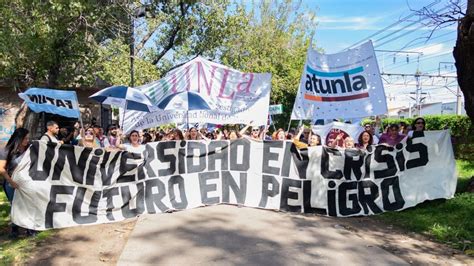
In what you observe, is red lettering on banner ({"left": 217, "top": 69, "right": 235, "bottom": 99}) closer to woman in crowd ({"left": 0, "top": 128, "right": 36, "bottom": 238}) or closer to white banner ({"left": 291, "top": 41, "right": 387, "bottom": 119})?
white banner ({"left": 291, "top": 41, "right": 387, "bottom": 119})

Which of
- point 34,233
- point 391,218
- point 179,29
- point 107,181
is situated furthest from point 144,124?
point 179,29

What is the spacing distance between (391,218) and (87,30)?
7.73m

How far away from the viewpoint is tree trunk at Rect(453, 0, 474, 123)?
692 centimetres

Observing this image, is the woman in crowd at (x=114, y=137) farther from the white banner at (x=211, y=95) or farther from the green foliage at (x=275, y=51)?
the green foliage at (x=275, y=51)

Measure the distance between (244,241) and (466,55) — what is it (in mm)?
4582

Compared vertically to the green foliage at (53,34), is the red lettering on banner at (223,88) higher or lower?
lower

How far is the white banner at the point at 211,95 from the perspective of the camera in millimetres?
9320

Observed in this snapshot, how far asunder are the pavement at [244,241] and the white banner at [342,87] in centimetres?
220

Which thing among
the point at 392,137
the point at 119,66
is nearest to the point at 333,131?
the point at 392,137

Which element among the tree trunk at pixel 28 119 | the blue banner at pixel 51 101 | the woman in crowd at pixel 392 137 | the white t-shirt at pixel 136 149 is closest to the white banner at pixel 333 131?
the woman in crowd at pixel 392 137

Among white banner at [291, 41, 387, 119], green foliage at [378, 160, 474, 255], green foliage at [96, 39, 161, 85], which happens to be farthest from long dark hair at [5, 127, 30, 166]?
green foliage at [378, 160, 474, 255]

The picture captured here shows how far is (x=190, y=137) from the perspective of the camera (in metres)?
10.1

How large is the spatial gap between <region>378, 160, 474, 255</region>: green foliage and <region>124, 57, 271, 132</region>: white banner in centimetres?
326

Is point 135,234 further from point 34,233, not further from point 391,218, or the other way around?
point 391,218
